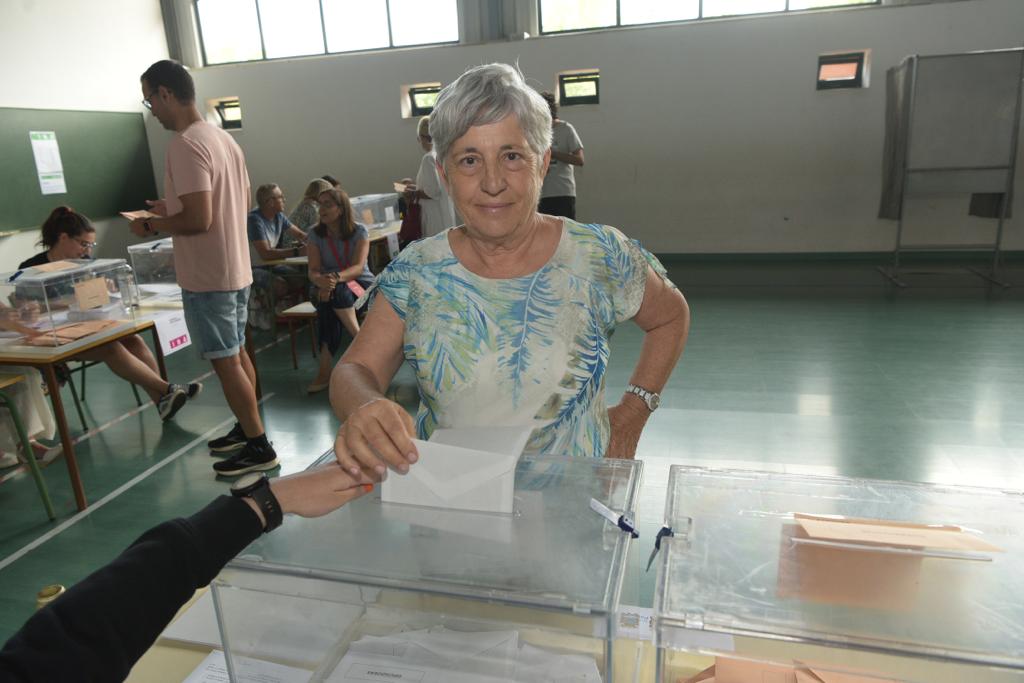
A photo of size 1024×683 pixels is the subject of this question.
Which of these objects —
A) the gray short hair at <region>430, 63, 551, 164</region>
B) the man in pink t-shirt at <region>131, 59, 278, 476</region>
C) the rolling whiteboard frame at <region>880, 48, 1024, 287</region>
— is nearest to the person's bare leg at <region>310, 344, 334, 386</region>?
the man in pink t-shirt at <region>131, 59, 278, 476</region>

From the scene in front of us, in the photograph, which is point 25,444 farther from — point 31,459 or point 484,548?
point 484,548

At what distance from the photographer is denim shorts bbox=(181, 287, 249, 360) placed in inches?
138

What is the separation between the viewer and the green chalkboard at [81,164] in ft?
27.7

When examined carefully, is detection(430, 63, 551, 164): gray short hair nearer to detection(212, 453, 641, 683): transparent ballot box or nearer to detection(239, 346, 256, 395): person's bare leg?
detection(212, 453, 641, 683): transparent ballot box

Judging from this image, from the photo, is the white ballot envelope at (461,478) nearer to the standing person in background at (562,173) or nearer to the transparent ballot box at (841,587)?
the transparent ballot box at (841,587)

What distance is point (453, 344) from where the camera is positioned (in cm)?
143

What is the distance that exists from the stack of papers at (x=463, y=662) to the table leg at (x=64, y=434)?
2.94 meters

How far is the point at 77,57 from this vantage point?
9.42 meters

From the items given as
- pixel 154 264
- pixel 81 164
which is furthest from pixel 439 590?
pixel 81 164

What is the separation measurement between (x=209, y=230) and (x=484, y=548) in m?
2.99

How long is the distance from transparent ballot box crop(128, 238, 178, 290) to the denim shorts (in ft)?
9.35

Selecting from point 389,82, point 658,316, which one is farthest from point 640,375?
point 389,82

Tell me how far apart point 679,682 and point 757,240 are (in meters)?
9.10

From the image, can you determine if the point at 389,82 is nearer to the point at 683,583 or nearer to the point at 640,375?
the point at 640,375
